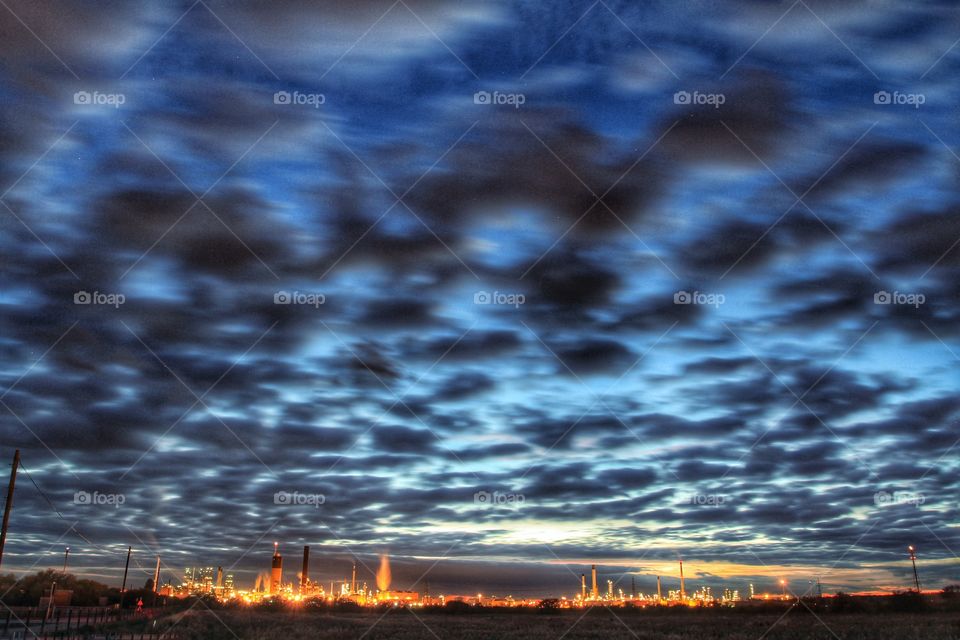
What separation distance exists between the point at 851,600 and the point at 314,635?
2834 inches

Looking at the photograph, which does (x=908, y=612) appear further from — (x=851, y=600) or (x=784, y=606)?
(x=784, y=606)

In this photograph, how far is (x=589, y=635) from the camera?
141ft

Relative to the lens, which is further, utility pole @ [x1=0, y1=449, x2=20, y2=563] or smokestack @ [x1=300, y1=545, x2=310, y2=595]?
smokestack @ [x1=300, y1=545, x2=310, y2=595]

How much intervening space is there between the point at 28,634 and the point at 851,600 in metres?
85.4

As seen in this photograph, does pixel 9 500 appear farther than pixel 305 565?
No

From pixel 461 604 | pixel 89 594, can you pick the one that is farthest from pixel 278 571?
pixel 89 594

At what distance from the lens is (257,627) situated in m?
46.7

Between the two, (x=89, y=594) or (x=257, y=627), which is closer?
(x=257, y=627)

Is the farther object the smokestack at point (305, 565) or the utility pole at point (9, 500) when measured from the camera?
the smokestack at point (305, 565)

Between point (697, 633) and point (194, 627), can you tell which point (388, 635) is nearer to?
point (194, 627)

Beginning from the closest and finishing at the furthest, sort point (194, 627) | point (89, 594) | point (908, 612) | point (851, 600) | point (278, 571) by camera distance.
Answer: point (194, 627), point (908, 612), point (851, 600), point (278, 571), point (89, 594)

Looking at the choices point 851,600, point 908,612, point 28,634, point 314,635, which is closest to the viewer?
point 28,634

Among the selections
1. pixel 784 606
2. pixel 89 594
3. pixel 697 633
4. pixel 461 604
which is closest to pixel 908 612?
pixel 784 606

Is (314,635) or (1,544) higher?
(1,544)
